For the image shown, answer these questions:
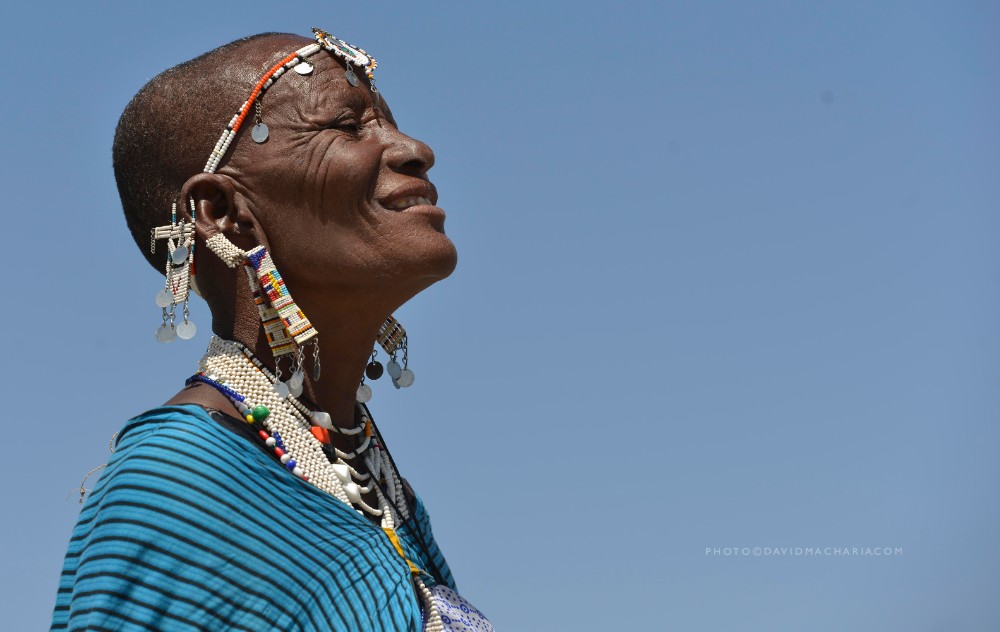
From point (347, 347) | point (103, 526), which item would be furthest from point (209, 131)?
point (103, 526)

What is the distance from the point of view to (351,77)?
498 cm

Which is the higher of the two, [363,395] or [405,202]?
[405,202]

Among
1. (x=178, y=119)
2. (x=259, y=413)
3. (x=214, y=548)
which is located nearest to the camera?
(x=214, y=548)

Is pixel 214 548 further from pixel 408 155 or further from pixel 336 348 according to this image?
pixel 408 155

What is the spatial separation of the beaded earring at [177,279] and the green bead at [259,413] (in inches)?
14.4

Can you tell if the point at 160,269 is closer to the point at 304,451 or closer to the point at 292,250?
the point at 292,250

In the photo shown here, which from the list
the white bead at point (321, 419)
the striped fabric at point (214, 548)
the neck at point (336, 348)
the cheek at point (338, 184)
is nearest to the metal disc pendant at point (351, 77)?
the cheek at point (338, 184)

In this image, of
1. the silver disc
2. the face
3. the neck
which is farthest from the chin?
the silver disc

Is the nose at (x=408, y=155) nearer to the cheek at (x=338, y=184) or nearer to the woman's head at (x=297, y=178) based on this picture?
the woman's head at (x=297, y=178)

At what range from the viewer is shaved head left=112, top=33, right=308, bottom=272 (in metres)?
4.83

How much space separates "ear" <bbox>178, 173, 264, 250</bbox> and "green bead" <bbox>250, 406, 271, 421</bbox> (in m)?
0.58

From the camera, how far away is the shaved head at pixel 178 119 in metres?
4.83

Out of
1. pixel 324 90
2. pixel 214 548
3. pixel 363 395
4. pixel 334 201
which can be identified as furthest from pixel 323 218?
pixel 214 548

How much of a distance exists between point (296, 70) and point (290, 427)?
50.7 inches
